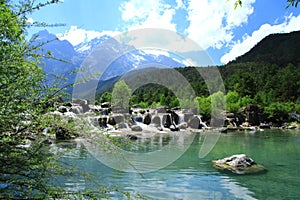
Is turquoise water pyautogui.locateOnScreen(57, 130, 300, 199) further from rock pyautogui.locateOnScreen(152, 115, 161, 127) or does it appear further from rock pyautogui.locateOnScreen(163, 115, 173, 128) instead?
rock pyautogui.locateOnScreen(163, 115, 173, 128)

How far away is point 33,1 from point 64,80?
781 millimetres

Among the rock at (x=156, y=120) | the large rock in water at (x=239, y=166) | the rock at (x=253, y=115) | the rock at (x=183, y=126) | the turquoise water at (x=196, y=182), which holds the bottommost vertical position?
the turquoise water at (x=196, y=182)

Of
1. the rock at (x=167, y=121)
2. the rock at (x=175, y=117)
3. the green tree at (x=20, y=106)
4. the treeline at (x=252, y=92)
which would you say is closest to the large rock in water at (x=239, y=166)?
the green tree at (x=20, y=106)

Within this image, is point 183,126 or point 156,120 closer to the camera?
point 156,120

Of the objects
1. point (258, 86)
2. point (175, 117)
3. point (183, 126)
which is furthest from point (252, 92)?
point (183, 126)

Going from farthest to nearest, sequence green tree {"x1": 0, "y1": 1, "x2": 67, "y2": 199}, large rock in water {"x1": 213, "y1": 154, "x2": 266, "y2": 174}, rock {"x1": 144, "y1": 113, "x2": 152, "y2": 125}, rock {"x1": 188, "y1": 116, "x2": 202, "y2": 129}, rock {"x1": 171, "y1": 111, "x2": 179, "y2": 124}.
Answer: rock {"x1": 188, "y1": 116, "x2": 202, "y2": 129} → rock {"x1": 171, "y1": 111, "x2": 179, "y2": 124} → rock {"x1": 144, "y1": 113, "x2": 152, "y2": 125} → large rock in water {"x1": 213, "y1": 154, "x2": 266, "y2": 174} → green tree {"x1": 0, "y1": 1, "x2": 67, "y2": 199}

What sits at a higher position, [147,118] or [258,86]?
[258,86]

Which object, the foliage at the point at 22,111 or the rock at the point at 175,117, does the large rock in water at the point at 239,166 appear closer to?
the foliage at the point at 22,111

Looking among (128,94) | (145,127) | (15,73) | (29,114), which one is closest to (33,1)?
(15,73)

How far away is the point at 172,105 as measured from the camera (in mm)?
56688

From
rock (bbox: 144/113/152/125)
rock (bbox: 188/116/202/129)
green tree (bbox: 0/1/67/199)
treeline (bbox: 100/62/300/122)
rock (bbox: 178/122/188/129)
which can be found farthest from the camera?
treeline (bbox: 100/62/300/122)

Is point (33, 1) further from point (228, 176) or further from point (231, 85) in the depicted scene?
point (231, 85)

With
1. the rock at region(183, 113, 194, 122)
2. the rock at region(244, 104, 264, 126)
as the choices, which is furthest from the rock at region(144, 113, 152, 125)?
the rock at region(244, 104, 264, 126)

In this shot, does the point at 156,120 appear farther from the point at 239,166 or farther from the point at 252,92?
the point at 252,92
